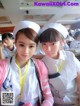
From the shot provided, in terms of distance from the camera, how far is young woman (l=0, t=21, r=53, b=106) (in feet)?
3.07

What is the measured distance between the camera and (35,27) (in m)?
0.99

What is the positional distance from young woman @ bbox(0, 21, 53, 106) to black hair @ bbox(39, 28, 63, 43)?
0.04m

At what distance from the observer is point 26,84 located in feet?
3.17

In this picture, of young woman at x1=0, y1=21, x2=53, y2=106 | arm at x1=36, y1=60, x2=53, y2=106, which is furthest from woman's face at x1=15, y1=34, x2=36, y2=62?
arm at x1=36, y1=60, x2=53, y2=106

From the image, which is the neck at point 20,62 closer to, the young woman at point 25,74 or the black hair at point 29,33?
the young woman at point 25,74

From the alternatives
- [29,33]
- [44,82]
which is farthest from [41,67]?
[29,33]

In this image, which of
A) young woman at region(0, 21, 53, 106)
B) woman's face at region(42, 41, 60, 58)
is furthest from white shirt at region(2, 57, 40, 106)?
woman's face at region(42, 41, 60, 58)

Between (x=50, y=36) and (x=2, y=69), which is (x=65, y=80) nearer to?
(x=50, y=36)

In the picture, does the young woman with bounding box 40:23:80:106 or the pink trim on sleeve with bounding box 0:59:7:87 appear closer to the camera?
the pink trim on sleeve with bounding box 0:59:7:87

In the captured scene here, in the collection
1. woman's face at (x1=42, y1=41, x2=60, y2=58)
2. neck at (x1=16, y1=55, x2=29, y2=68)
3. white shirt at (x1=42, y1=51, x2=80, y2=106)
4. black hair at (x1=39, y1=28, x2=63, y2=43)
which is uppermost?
black hair at (x1=39, y1=28, x2=63, y2=43)

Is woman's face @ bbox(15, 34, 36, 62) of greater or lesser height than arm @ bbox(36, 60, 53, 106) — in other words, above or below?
above

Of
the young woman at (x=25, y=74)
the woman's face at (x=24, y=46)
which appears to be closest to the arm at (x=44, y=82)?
the young woman at (x=25, y=74)

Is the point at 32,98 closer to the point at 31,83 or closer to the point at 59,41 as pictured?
the point at 31,83

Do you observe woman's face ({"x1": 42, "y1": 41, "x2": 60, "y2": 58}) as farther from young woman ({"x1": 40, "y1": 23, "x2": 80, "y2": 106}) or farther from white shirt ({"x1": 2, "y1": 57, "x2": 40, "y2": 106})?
white shirt ({"x1": 2, "y1": 57, "x2": 40, "y2": 106})
